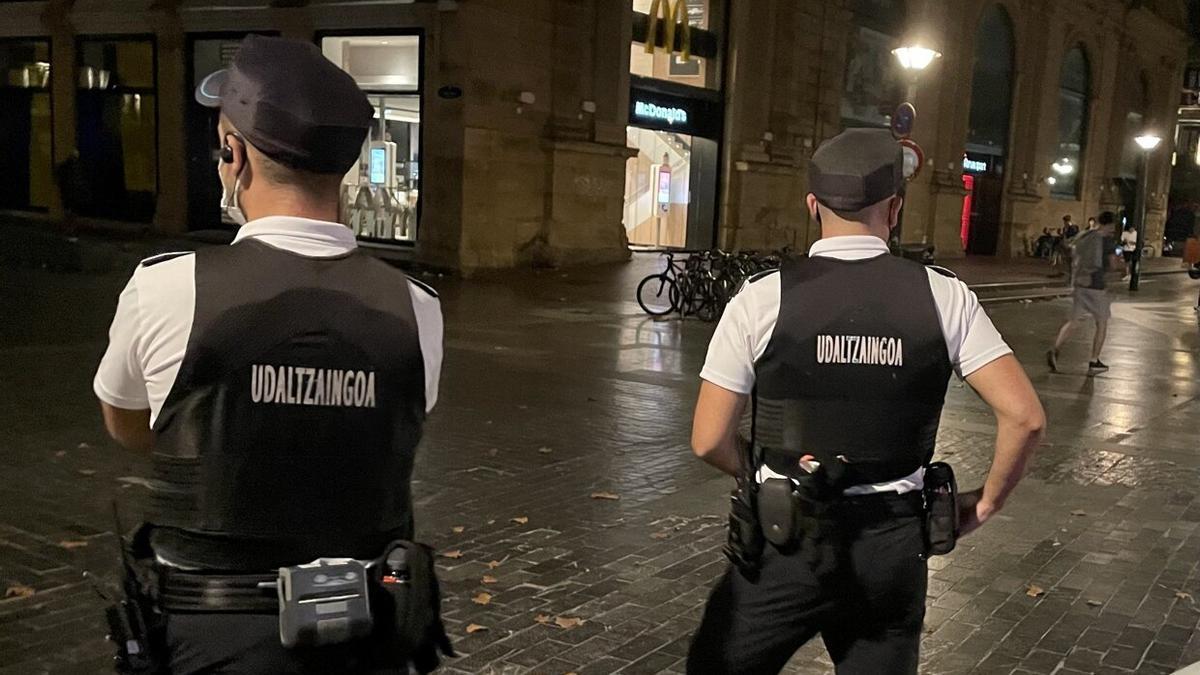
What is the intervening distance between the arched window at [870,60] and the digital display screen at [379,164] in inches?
595

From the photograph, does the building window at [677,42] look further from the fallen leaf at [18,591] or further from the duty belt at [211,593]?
the duty belt at [211,593]

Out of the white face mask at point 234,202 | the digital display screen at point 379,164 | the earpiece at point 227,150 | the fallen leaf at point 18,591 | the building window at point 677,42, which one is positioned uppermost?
the building window at point 677,42

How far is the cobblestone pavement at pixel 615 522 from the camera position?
4.61m

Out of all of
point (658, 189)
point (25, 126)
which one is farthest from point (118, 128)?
point (658, 189)

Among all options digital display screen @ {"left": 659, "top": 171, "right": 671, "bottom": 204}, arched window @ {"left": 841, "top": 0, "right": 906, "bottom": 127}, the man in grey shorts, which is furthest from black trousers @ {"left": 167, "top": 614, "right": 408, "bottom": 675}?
arched window @ {"left": 841, "top": 0, "right": 906, "bottom": 127}

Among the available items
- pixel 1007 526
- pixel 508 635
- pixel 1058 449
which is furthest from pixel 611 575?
pixel 1058 449

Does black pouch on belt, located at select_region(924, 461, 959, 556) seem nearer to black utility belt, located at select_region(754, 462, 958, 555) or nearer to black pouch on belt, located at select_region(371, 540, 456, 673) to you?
black utility belt, located at select_region(754, 462, 958, 555)

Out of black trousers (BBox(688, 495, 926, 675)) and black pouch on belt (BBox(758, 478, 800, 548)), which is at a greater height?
black pouch on belt (BBox(758, 478, 800, 548))

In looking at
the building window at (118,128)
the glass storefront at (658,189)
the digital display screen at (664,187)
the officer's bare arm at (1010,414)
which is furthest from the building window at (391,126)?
the officer's bare arm at (1010,414)

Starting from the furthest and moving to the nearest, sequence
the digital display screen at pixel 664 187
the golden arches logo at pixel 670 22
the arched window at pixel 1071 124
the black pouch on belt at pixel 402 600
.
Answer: the arched window at pixel 1071 124 < the digital display screen at pixel 664 187 < the golden arches logo at pixel 670 22 < the black pouch on belt at pixel 402 600

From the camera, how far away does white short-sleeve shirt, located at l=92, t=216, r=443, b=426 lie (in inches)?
73.1

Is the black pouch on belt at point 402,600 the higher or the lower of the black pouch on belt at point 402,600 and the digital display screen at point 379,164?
the lower

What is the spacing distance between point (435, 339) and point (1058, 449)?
25.6 feet

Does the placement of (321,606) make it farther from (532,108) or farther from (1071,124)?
(1071,124)
